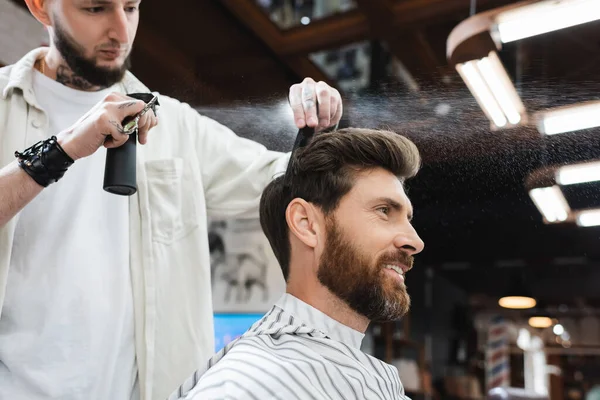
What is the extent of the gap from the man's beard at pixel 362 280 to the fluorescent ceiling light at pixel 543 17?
1.50 feet

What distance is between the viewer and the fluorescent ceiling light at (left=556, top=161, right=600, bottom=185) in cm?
117

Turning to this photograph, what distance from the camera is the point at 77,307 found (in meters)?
1.33

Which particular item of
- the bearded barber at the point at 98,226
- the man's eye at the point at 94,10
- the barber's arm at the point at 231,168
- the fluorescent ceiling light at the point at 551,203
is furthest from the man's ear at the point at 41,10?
the fluorescent ceiling light at the point at 551,203

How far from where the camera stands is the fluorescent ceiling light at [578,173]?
1.17 meters

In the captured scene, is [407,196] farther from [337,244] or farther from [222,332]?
[222,332]

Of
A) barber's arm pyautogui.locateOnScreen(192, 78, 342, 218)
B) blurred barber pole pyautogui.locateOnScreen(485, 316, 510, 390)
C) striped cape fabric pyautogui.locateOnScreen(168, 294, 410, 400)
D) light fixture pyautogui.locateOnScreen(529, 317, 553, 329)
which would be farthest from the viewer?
blurred barber pole pyautogui.locateOnScreen(485, 316, 510, 390)

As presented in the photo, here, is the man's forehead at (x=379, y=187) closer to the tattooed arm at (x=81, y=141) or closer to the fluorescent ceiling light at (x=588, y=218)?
the fluorescent ceiling light at (x=588, y=218)

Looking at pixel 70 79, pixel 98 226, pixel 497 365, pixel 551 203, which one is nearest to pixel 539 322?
pixel 551 203

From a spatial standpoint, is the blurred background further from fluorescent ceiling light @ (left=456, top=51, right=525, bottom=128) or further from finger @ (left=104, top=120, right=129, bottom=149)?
finger @ (left=104, top=120, right=129, bottom=149)

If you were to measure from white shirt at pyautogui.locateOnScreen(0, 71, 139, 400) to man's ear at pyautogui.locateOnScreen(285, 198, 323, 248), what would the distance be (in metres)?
0.36

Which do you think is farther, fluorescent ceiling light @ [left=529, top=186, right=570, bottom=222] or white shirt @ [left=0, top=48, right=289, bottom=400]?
white shirt @ [left=0, top=48, right=289, bottom=400]

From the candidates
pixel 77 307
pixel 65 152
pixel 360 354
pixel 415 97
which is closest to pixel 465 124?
pixel 415 97

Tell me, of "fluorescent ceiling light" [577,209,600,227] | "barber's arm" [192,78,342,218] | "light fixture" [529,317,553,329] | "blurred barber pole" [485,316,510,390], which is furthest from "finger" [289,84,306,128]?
"blurred barber pole" [485,316,510,390]

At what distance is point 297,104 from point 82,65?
17.3 inches
